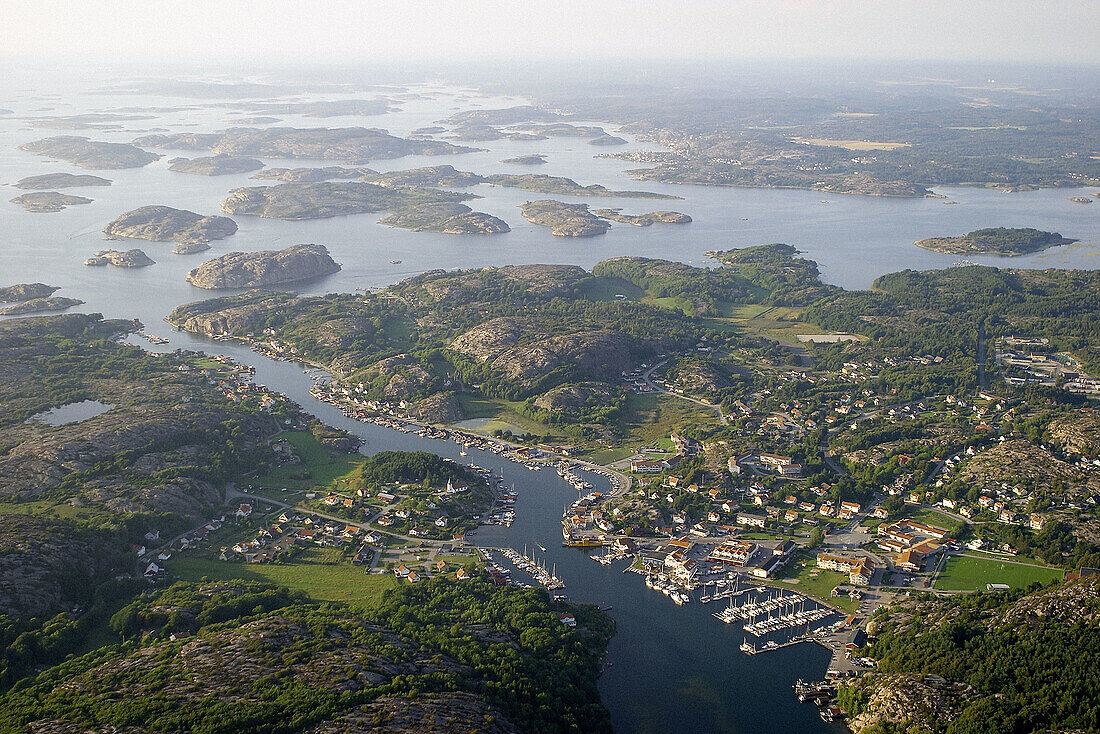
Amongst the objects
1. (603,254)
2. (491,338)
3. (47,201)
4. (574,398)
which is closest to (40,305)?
(491,338)

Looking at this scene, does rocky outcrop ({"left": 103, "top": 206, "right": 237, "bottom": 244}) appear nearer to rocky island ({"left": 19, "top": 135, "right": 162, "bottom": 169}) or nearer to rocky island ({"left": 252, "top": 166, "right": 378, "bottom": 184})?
rocky island ({"left": 252, "top": 166, "right": 378, "bottom": 184})

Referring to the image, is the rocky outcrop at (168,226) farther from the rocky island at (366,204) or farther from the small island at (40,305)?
the small island at (40,305)

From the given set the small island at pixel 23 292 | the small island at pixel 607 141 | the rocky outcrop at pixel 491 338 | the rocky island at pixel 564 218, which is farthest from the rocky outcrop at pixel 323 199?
the small island at pixel 607 141

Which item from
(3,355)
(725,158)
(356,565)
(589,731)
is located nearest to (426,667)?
(589,731)

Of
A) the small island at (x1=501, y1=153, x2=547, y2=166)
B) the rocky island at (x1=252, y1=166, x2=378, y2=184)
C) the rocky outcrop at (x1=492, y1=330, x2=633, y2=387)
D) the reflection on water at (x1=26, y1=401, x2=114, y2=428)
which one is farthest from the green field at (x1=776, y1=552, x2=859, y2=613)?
the small island at (x1=501, y1=153, x2=547, y2=166)

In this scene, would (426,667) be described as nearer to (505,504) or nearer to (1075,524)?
(505,504)

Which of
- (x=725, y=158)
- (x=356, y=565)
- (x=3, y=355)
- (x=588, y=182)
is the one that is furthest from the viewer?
(x=725, y=158)
